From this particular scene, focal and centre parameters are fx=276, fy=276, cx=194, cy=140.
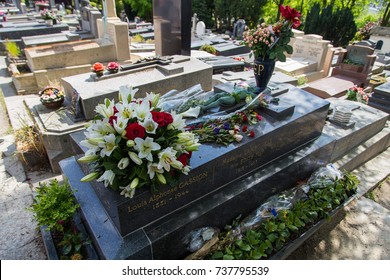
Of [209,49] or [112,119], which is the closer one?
[112,119]

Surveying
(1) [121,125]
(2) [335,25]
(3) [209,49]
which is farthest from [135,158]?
(2) [335,25]

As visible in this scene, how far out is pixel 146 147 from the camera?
2535 mm

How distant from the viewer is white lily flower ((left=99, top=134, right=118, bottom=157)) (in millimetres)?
2504

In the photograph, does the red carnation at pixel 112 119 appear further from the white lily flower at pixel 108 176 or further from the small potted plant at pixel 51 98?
the small potted plant at pixel 51 98

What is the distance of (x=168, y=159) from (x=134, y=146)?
343mm

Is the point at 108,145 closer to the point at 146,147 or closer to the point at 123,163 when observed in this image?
the point at 123,163

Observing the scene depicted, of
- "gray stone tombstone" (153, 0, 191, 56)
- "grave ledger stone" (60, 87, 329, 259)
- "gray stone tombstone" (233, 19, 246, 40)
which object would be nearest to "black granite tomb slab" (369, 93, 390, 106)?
"grave ledger stone" (60, 87, 329, 259)

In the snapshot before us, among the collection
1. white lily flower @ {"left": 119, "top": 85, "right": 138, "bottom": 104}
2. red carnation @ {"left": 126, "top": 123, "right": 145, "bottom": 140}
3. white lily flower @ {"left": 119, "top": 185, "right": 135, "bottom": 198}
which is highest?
white lily flower @ {"left": 119, "top": 85, "right": 138, "bottom": 104}

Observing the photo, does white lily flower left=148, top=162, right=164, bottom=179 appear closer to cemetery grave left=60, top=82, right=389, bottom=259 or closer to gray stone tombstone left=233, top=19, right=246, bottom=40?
cemetery grave left=60, top=82, right=389, bottom=259

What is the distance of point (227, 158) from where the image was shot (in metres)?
3.63

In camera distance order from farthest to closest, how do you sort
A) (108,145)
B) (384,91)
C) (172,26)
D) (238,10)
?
1. (238,10)
2. (172,26)
3. (384,91)
4. (108,145)

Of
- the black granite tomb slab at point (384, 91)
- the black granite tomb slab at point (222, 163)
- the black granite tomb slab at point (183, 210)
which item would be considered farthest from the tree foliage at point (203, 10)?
the black granite tomb slab at point (183, 210)

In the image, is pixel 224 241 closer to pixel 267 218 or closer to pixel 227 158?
pixel 267 218

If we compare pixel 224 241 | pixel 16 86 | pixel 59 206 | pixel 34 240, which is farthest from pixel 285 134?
pixel 16 86
